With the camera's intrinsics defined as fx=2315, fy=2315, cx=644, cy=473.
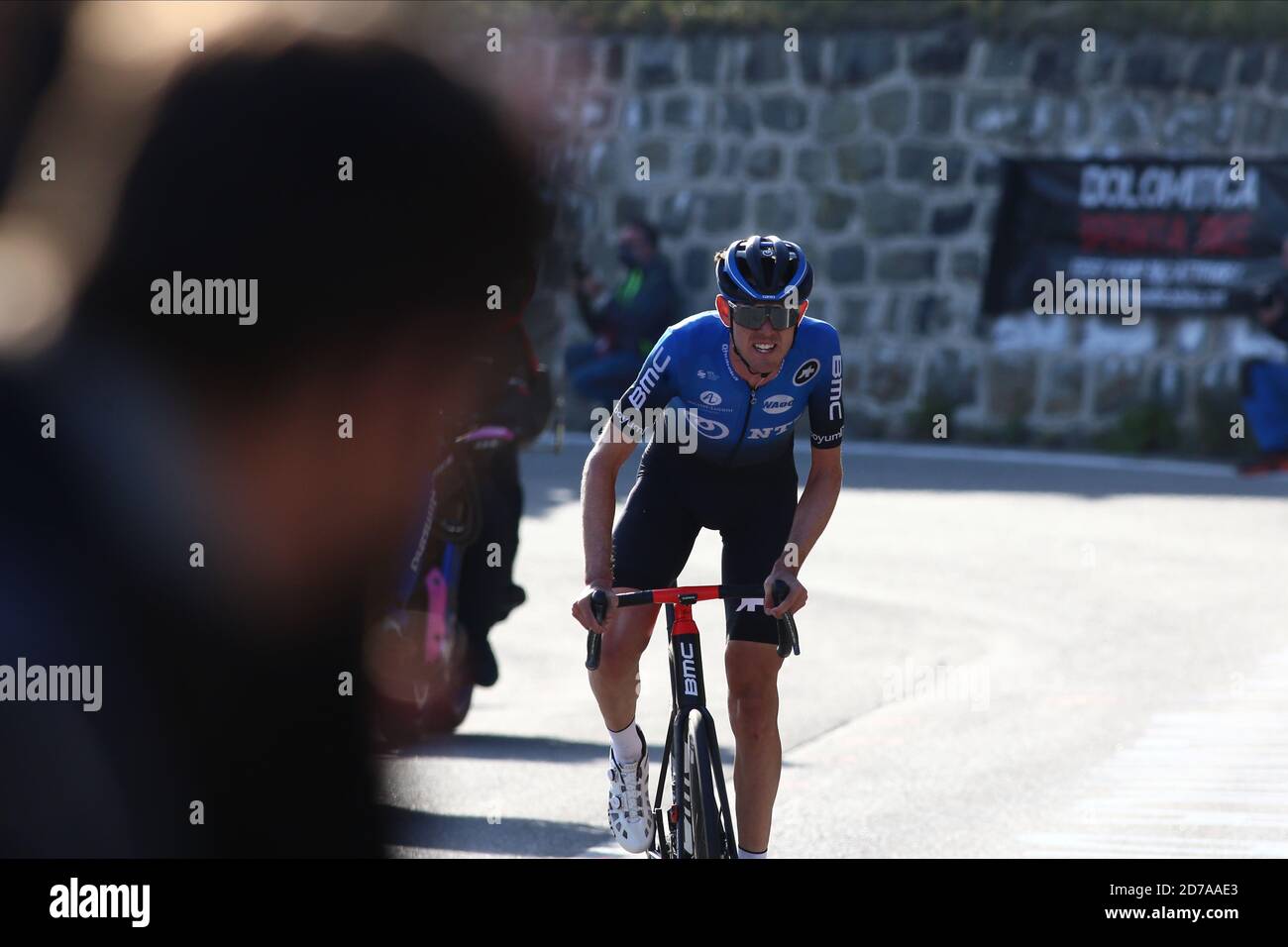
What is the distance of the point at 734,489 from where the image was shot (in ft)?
21.7

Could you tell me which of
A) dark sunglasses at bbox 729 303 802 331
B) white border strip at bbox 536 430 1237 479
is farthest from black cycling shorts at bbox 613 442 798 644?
white border strip at bbox 536 430 1237 479

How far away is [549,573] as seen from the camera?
14.1 meters

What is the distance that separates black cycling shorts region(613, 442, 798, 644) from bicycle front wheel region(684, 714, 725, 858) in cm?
47

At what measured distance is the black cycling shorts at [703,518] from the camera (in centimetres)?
659

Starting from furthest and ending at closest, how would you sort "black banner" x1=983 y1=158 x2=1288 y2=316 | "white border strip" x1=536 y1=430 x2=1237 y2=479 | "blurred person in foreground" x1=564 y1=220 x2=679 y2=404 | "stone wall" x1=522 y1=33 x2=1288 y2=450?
"blurred person in foreground" x1=564 y1=220 x2=679 y2=404, "stone wall" x1=522 y1=33 x2=1288 y2=450, "black banner" x1=983 y1=158 x2=1288 y2=316, "white border strip" x1=536 y1=430 x2=1237 y2=479

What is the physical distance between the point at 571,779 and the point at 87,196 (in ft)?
13.0

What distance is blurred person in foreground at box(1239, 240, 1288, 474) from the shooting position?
1811cm

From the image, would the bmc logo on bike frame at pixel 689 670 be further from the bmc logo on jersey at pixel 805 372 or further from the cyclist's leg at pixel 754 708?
the bmc logo on jersey at pixel 805 372

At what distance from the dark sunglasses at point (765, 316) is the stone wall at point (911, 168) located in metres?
14.2

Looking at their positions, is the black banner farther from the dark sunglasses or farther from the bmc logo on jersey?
the dark sunglasses

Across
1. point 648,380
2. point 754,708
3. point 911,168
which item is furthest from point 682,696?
point 911,168

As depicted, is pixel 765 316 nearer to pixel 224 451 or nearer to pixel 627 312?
pixel 224 451

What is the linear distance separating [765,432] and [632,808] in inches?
44.3

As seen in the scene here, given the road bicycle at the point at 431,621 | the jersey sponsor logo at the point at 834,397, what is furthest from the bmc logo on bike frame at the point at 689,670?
the road bicycle at the point at 431,621
